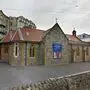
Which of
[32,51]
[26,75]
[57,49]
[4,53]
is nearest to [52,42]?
[57,49]

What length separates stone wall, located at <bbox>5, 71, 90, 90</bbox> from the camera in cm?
722

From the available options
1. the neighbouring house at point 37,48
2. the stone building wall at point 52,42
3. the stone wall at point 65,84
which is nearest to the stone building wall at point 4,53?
the neighbouring house at point 37,48

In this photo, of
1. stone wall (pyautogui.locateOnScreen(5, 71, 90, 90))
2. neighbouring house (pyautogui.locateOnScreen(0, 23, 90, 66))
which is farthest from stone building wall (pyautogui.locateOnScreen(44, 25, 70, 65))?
stone wall (pyautogui.locateOnScreen(5, 71, 90, 90))

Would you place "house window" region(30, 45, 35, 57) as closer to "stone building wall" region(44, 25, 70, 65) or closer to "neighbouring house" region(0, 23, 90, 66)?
"neighbouring house" region(0, 23, 90, 66)

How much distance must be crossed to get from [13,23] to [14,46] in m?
34.4

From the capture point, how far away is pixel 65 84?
9.51 meters

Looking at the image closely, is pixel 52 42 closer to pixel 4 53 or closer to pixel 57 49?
pixel 57 49

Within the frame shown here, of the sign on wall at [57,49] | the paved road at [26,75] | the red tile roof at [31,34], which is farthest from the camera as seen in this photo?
the sign on wall at [57,49]

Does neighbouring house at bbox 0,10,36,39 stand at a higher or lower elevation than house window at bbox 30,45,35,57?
higher

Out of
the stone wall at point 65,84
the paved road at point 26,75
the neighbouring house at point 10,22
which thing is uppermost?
the neighbouring house at point 10,22

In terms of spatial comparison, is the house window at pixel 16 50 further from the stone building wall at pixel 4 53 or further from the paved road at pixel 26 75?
the paved road at pixel 26 75

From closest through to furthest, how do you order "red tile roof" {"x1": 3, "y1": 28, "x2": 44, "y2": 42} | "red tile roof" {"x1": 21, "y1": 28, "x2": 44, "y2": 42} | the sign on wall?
"red tile roof" {"x1": 3, "y1": 28, "x2": 44, "y2": 42}
"red tile roof" {"x1": 21, "y1": 28, "x2": 44, "y2": 42}
the sign on wall

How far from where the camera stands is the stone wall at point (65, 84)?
23.7 ft

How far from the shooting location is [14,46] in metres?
28.9
